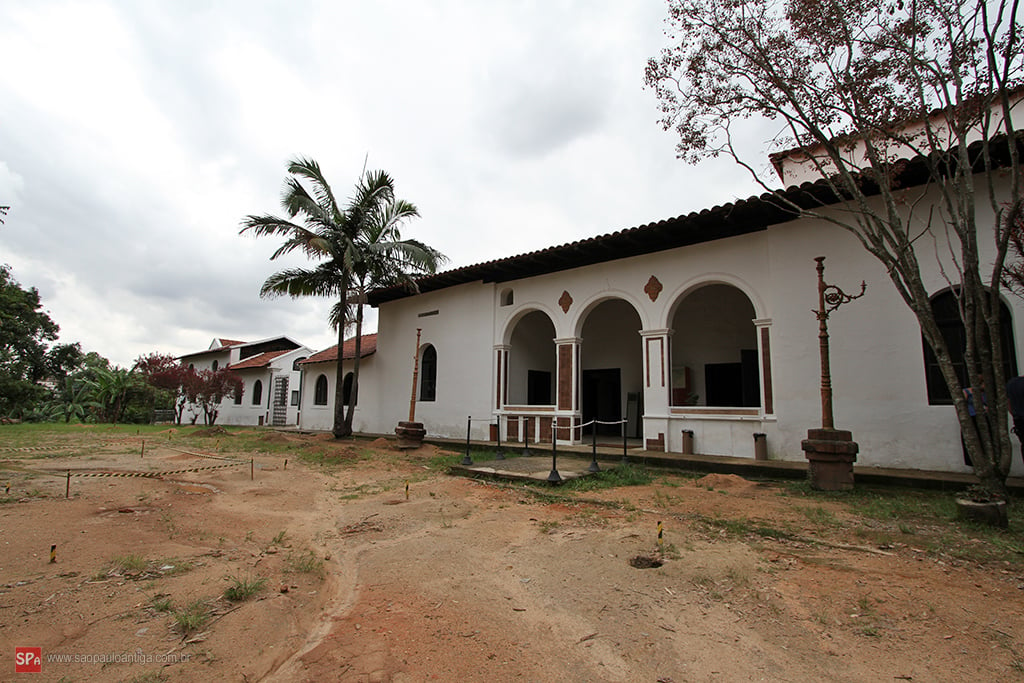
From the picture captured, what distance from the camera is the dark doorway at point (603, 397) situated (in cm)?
1457

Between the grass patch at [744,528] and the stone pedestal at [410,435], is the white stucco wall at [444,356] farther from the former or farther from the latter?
the grass patch at [744,528]

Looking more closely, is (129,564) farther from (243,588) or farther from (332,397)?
(332,397)

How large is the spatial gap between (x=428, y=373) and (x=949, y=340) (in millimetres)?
12460

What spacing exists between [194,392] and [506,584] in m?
25.3

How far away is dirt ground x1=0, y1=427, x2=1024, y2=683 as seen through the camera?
2684 mm

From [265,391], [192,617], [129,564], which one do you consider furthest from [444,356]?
[265,391]

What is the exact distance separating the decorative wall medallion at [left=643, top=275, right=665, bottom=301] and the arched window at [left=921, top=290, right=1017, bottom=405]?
4596 mm

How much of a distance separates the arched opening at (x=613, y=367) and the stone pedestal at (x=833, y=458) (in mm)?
6979

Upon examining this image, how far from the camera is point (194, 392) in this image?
2412 cm

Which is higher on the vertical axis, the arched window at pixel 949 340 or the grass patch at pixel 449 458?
the arched window at pixel 949 340

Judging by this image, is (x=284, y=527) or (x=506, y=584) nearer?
(x=506, y=584)

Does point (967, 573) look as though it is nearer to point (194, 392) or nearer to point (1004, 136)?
point (1004, 136)

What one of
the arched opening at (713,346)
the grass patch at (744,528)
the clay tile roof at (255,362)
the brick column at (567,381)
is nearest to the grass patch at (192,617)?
the grass patch at (744,528)

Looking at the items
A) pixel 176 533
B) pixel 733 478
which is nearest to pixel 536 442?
pixel 733 478
